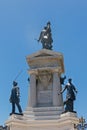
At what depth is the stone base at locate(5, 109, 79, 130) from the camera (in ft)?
81.9

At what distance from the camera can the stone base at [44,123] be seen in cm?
2495

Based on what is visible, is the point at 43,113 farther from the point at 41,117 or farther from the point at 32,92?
the point at 32,92

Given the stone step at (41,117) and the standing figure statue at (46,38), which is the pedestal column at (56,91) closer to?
the stone step at (41,117)

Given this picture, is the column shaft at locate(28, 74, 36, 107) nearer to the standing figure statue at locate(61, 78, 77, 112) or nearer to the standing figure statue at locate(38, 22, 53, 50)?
the standing figure statue at locate(61, 78, 77, 112)

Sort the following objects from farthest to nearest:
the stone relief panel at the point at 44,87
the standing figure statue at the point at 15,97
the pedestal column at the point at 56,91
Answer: the stone relief panel at the point at 44,87 < the pedestal column at the point at 56,91 < the standing figure statue at the point at 15,97

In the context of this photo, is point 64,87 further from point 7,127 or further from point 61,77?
point 7,127

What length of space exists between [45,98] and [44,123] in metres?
2.24

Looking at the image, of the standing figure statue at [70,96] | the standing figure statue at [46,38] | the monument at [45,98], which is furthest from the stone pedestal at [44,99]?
the standing figure statue at [46,38]

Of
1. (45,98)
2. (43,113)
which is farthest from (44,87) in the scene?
(43,113)

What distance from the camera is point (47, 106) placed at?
27.3 m

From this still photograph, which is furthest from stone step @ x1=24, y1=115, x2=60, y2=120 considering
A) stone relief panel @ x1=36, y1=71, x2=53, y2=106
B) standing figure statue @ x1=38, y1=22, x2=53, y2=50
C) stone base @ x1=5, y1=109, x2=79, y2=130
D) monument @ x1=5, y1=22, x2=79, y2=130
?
standing figure statue @ x1=38, y1=22, x2=53, y2=50

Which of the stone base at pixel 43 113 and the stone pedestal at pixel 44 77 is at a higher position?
the stone pedestal at pixel 44 77

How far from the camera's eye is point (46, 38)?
30.0 meters

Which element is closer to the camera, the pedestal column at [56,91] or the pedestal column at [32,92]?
the pedestal column at [56,91]
